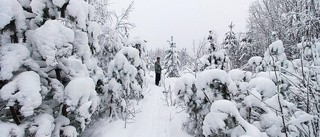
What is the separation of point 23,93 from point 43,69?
0.83m

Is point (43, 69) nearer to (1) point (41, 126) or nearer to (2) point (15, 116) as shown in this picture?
(2) point (15, 116)

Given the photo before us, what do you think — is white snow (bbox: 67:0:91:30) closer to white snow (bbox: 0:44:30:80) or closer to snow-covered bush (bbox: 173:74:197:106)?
white snow (bbox: 0:44:30:80)

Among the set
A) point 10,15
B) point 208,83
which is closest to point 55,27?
point 10,15

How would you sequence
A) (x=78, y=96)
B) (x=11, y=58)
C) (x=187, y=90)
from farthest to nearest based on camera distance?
(x=187, y=90), (x=78, y=96), (x=11, y=58)

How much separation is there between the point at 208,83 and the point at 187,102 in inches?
36.1

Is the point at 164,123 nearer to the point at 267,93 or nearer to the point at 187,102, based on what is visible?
the point at 187,102

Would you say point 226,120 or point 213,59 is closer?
point 226,120

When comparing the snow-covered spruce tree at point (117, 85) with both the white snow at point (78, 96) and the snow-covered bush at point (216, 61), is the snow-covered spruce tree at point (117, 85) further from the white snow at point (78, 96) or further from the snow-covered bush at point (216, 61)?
the snow-covered bush at point (216, 61)

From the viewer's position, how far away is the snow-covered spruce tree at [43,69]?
2223mm

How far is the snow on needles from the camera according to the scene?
214 centimetres

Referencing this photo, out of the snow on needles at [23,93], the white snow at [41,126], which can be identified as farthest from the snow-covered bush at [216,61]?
the snow on needles at [23,93]

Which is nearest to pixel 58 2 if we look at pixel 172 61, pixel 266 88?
pixel 266 88

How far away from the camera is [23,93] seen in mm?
2166

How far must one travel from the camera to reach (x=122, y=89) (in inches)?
197
